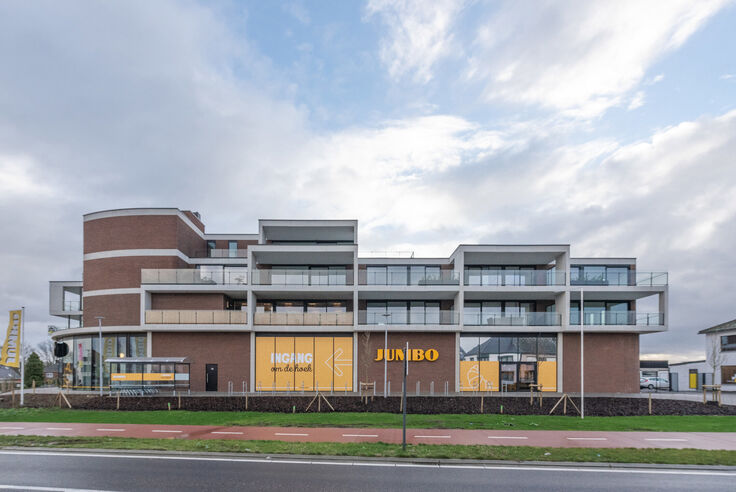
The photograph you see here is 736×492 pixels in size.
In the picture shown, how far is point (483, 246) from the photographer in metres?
34.0

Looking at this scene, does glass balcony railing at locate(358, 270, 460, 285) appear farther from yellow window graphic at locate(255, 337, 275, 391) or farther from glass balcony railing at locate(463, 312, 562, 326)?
yellow window graphic at locate(255, 337, 275, 391)

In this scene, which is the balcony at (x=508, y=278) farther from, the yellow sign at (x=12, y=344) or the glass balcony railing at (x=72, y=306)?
the glass balcony railing at (x=72, y=306)

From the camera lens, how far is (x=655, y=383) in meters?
45.1

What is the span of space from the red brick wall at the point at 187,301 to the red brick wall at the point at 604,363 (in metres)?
25.1

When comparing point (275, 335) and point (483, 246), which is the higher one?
point (483, 246)

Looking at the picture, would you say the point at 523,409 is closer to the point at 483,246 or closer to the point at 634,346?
the point at 483,246

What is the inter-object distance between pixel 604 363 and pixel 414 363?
13576 millimetres

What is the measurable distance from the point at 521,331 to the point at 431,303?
692 centimetres

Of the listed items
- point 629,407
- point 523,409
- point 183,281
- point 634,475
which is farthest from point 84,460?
point 629,407

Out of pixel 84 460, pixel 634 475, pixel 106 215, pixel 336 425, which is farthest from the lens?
pixel 106 215

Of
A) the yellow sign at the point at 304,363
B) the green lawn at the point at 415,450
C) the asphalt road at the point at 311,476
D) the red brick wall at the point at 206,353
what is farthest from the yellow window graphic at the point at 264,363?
the asphalt road at the point at 311,476

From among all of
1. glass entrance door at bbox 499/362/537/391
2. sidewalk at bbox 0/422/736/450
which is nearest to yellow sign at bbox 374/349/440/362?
glass entrance door at bbox 499/362/537/391

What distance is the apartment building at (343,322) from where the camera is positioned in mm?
32906

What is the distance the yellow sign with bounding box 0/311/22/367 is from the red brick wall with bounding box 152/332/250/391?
7671 millimetres
